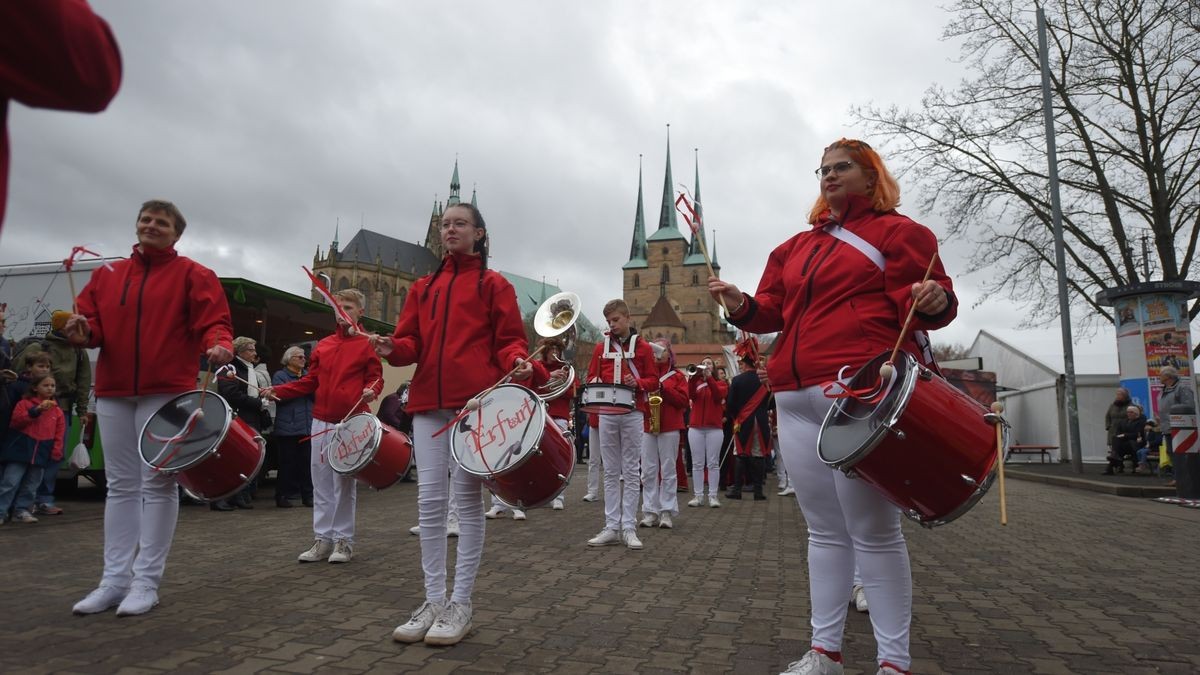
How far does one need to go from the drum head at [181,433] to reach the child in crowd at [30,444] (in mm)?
4865

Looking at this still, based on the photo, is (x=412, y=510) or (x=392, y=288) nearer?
(x=412, y=510)

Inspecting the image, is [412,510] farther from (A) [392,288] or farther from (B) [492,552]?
(A) [392,288]

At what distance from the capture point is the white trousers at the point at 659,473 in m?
8.16

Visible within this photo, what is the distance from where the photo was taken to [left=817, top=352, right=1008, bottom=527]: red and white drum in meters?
2.43

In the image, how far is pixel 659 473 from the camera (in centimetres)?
877

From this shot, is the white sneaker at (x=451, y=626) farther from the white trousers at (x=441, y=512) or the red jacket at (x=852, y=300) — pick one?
the red jacket at (x=852, y=300)

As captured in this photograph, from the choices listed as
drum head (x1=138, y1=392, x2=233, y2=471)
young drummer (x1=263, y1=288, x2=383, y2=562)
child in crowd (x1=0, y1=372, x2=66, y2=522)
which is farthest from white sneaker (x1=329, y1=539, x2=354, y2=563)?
child in crowd (x1=0, y1=372, x2=66, y2=522)

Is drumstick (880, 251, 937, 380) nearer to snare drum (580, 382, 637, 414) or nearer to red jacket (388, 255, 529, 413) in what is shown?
red jacket (388, 255, 529, 413)

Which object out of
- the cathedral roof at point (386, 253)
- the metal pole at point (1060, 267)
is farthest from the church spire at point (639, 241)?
the metal pole at point (1060, 267)

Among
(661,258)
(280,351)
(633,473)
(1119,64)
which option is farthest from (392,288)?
(633,473)

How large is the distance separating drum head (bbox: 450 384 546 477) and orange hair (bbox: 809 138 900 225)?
174cm

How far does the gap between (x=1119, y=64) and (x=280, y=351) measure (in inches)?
914

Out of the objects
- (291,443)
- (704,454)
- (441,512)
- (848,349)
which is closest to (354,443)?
(441,512)

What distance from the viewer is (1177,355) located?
14836 millimetres
